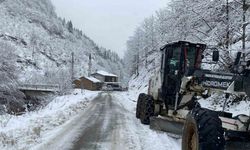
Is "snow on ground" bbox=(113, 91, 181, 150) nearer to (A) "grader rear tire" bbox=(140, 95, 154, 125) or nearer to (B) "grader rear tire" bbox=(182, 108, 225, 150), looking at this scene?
(A) "grader rear tire" bbox=(140, 95, 154, 125)

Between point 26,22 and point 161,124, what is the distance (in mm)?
190041

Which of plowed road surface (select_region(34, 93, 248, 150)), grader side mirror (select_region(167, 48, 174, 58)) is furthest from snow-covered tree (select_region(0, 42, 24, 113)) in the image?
grader side mirror (select_region(167, 48, 174, 58))

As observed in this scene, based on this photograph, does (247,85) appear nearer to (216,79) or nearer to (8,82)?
(216,79)

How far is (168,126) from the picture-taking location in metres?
12.3

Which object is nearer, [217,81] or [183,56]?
[217,81]

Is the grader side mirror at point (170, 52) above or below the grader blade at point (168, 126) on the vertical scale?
above

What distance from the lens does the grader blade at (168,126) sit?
11753 millimetres

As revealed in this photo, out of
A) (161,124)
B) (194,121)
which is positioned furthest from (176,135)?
(194,121)

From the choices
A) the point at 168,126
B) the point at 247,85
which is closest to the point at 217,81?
the point at 247,85

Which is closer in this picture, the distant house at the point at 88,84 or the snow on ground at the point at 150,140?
the snow on ground at the point at 150,140

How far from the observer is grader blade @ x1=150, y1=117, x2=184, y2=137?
11.8m

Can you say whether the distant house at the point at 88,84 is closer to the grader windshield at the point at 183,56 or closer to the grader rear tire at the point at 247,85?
the grader windshield at the point at 183,56

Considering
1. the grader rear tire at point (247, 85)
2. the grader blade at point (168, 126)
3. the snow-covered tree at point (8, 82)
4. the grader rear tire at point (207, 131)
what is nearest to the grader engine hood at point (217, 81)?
the grader rear tire at point (247, 85)

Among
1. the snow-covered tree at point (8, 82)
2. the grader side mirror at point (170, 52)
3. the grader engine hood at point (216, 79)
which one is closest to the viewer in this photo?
the grader engine hood at point (216, 79)
